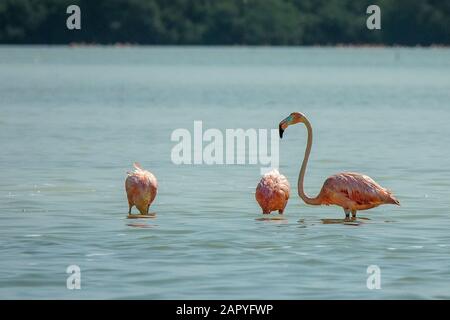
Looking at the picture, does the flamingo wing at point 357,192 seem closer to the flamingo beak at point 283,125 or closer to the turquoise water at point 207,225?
the turquoise water at point 207,225

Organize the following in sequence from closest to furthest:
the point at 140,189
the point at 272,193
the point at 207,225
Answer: the point at 207,225 < the point at 140,189 < the point at 272,193

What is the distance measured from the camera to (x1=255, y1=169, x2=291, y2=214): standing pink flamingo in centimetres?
2134

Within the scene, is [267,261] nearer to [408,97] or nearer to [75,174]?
[75,174]

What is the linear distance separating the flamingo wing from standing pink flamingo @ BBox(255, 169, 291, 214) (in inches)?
37.2

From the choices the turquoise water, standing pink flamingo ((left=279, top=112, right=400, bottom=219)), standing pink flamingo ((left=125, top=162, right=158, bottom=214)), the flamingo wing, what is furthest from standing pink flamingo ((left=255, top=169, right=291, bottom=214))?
standing pink flamingo ((left=125, top=162, right=158, bottom=214))

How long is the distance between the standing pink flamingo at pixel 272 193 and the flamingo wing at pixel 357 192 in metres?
0.95

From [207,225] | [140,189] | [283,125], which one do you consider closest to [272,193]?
[283,125]

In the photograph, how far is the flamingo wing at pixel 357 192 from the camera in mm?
20516

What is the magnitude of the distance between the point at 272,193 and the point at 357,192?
1418 mm

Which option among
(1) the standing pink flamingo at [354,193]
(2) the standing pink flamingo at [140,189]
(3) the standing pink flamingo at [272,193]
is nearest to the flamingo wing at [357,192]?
(1) the standing pink flamingo at [354,193]

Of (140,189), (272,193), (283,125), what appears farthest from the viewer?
(272,193)

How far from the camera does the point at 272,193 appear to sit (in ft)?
69.9

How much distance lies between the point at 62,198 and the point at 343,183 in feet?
17.8

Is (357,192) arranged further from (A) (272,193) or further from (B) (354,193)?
(A) (272,193)
